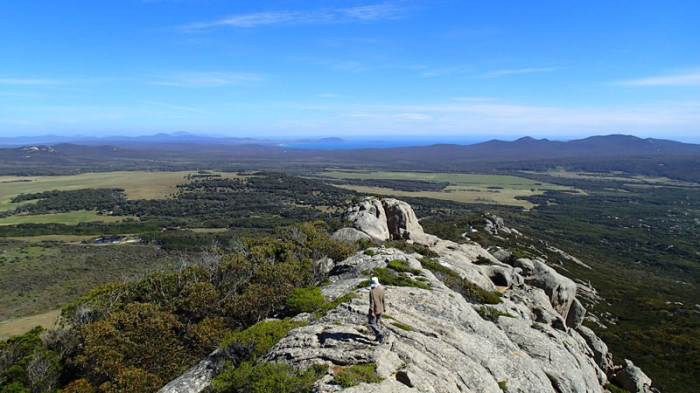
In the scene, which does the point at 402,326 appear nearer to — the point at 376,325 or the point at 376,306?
the point at 376,325


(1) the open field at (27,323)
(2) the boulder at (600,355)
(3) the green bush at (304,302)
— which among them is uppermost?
(3) the green bush at (304,302)

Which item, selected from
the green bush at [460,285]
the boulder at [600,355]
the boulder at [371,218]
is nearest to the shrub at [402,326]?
the green bush at [460,285]

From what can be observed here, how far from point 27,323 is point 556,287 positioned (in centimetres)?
6459

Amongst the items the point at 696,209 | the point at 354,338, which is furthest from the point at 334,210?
the point at 696,209

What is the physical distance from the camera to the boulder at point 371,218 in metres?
50.5

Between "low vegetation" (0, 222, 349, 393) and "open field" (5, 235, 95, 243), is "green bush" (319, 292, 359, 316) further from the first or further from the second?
Answer: "open field" (5, 235, 95, 243)

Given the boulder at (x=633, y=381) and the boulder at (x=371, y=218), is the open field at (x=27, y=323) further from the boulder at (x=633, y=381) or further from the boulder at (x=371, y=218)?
the boulder at (x=633, y=381)

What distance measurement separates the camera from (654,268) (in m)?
94.3

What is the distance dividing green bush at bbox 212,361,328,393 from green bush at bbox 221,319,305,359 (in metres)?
1.78

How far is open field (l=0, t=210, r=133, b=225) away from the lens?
122 m

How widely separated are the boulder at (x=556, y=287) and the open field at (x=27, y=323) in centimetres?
5666

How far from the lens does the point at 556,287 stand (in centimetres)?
3750

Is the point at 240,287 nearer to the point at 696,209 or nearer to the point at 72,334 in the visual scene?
the point at 72,334

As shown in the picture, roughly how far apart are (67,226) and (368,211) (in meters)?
113
